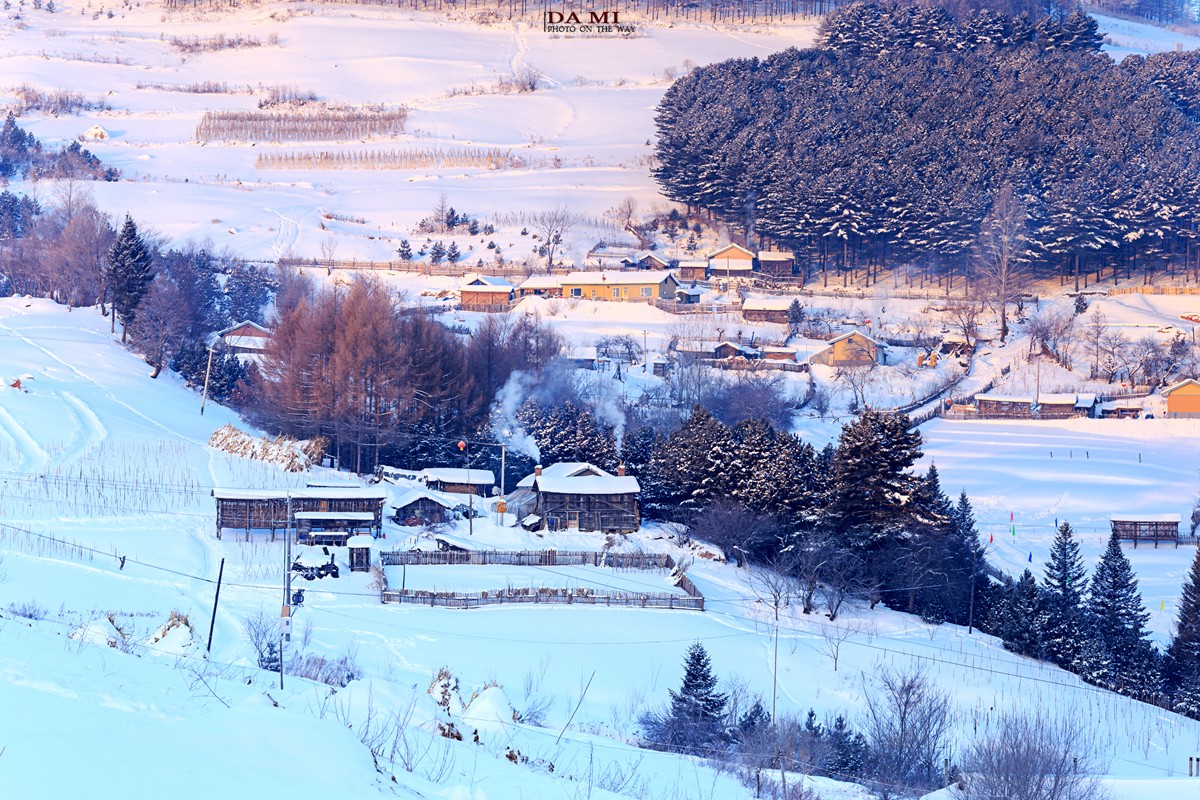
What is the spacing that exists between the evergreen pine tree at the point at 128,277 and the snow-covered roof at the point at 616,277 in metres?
15.5

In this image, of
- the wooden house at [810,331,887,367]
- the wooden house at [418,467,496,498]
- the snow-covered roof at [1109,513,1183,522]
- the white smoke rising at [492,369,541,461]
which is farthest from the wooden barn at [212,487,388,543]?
the wooden house at [810,331,887,367]

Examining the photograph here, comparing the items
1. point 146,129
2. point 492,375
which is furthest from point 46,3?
point 492,375

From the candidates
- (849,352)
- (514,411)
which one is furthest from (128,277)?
(849,352)

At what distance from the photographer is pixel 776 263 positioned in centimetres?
4850

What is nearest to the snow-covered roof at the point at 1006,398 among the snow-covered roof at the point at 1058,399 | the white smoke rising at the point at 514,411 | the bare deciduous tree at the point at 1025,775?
the snow-covered roof at the point at 1058,399

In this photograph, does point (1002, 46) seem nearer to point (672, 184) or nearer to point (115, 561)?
point (672, 184)

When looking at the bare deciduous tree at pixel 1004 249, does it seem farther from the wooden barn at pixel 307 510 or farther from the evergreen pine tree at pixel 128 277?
the evergreen pine tree at pixel 128 277

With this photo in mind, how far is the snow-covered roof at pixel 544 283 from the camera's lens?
1704 inches

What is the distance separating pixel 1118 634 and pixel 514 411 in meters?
16.9

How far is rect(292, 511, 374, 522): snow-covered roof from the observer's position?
21.8 metres

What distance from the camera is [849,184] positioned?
48.7 m

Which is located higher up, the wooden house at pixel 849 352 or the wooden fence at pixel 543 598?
the wooden house at pixel 849 352

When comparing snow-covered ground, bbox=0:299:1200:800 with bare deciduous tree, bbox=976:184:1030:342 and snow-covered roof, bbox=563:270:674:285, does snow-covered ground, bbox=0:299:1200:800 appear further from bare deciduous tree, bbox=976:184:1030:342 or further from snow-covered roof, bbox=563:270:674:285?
snow-covered roof, bbox=563:270:674:285

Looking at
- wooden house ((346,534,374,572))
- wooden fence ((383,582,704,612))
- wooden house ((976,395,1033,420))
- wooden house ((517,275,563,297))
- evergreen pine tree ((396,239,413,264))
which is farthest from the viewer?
evergreen pine tree ((396,239,413,264))
